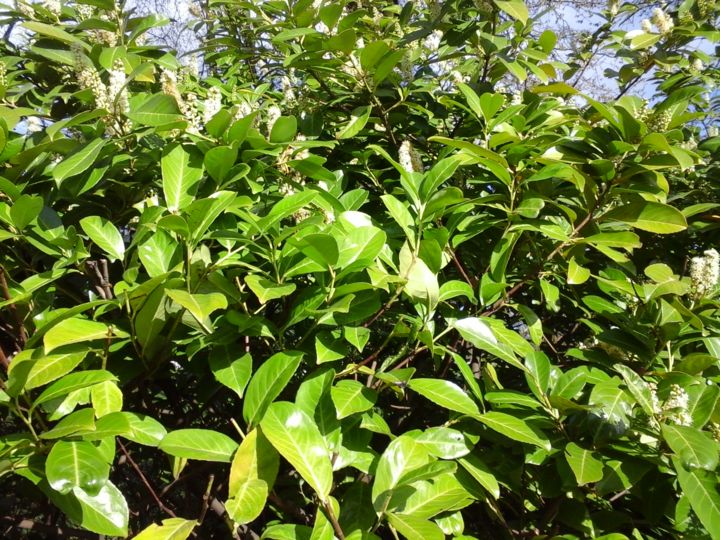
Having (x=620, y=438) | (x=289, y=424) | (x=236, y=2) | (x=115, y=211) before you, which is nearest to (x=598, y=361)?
(x=620, y=438)

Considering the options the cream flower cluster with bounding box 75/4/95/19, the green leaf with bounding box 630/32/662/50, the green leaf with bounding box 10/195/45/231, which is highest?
the green leaf with bounding box 630/32/662/50

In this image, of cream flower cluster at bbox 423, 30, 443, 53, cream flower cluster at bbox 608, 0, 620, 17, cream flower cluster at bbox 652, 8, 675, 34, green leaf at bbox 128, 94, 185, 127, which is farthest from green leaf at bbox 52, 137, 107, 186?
cream flower cluster at bbox 608, 0, 620, 17

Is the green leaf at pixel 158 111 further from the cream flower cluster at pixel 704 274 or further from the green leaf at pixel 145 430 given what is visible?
the cream flower cluster at pixel 704 274

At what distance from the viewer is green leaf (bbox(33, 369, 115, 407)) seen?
3.19 ft

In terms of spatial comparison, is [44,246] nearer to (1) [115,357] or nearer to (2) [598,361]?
(1) [115,357]

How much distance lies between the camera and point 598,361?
145 cm

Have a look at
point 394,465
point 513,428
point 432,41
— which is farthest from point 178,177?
point 432,41

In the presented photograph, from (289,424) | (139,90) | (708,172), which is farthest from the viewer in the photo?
(708,172)

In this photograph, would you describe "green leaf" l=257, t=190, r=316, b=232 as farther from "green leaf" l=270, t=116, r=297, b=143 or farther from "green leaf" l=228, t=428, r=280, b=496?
"green leaf" l=228, t=428, r=280, b=496

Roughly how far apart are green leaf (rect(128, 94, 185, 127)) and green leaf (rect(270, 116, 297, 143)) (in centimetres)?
22

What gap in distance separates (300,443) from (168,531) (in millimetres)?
270

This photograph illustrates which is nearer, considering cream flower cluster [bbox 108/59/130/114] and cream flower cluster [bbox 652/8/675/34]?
cream flower cluster [bbox 108/59/130/114]

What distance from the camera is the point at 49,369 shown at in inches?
39.7

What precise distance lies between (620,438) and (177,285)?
3.15ft
